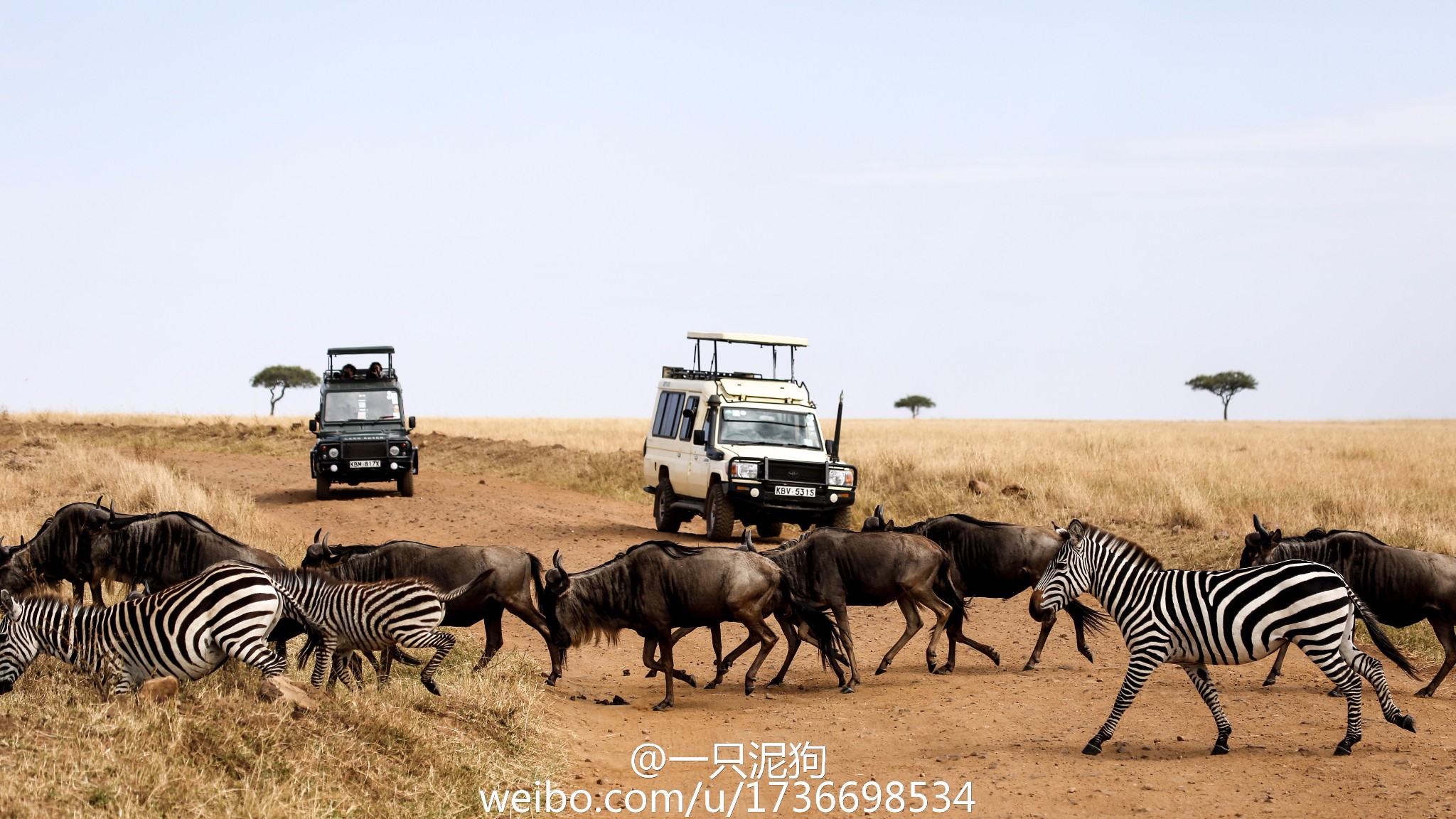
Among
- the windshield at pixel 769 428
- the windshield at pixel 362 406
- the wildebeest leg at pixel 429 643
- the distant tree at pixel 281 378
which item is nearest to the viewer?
the wildebeest leg at pixel 429 643

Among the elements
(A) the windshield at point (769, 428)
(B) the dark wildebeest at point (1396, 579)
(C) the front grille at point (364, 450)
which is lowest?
(B) the dark wildebeest at point (1396, 579)

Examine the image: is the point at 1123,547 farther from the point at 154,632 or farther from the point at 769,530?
the point at 769,530

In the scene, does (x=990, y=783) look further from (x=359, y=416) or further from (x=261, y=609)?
(x=359, y=416)

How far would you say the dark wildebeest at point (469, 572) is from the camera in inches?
417

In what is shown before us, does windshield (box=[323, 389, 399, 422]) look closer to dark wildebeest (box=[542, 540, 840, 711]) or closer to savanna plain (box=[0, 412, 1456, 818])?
savanna plain (box=[0, 412, 1456, 818])

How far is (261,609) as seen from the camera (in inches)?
317

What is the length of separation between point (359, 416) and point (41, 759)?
1960cm

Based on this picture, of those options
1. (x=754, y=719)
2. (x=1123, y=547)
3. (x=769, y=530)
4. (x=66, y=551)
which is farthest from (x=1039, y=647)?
(x=769, y=530)

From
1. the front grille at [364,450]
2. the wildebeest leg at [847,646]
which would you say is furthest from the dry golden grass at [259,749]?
the front grille at [364,450]

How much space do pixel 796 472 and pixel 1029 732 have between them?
34.8 feet

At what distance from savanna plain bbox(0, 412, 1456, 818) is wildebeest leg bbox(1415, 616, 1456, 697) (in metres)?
0.19

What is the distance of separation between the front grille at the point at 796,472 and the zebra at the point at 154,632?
1171cm

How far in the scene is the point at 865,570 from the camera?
1151 cm

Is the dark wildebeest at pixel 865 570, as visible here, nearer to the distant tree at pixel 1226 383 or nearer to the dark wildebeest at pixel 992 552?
the dark wildebeest at pixel 992 552
